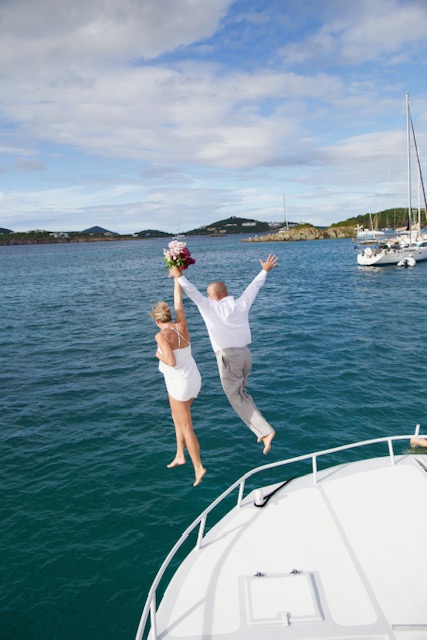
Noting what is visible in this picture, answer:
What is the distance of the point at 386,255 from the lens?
221 feet

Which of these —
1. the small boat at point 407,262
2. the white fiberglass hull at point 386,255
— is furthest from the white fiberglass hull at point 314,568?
the small boat at point 407,262

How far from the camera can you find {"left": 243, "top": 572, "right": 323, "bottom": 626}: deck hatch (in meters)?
5.17

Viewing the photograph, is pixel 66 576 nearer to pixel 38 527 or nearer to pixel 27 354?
pixel 38 527

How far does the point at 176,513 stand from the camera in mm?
11883

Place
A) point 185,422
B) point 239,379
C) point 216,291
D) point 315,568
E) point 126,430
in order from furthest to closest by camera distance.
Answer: point 126,430 → point 185,422 → point 239,379 → point 216,291 → point 315,568

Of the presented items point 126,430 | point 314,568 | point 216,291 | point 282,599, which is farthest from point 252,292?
point 126,430

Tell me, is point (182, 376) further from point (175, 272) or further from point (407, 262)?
point (407, 262)

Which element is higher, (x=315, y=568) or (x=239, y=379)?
(x=239, y=379)

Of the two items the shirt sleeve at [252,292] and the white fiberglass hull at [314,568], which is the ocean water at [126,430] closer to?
the white fiberglass hull at [314,568]

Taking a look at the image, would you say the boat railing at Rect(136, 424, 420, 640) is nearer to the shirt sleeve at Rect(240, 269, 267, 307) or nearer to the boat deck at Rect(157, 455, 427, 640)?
the boat deck at Rect(157, 455, 427, 640)

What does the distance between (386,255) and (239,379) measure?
66.6 metres

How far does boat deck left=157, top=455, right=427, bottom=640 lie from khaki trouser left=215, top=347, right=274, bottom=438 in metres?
1.52

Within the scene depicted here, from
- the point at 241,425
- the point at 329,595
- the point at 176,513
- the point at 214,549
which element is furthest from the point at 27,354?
the point at 329,595

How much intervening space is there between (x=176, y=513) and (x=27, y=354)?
1908 cm
